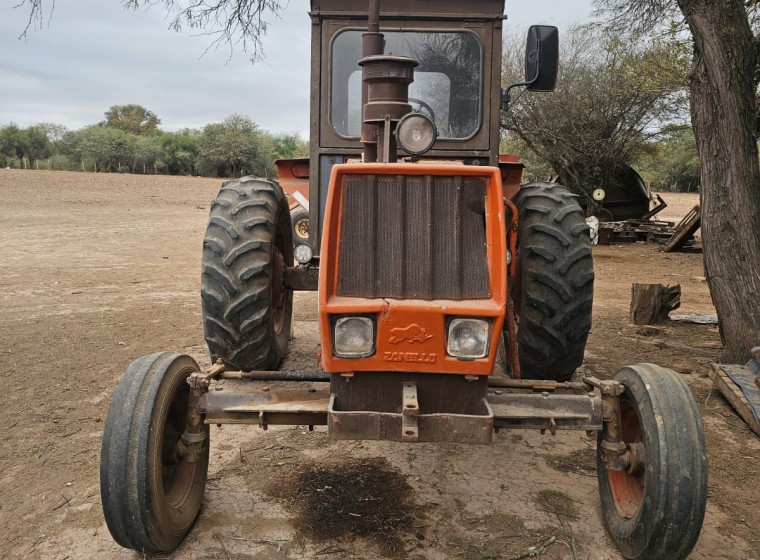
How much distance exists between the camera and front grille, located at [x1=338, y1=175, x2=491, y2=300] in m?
2.73

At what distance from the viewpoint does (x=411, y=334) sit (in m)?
2.64

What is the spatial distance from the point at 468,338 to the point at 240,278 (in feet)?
5.27

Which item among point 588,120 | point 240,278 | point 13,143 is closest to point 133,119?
point 13,143

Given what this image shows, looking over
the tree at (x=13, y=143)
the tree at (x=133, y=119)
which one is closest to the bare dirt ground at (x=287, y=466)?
the tree at (x=13, y=143)

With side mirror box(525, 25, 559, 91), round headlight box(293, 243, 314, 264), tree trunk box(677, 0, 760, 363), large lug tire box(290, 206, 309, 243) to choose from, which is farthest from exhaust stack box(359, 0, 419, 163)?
large lug tire box(290, 206, 309, 243)

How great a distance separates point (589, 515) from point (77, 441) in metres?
2.94

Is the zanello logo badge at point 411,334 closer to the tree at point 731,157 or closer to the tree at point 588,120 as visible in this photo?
the tree at point 731,157

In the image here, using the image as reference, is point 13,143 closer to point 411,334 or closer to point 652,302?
point 652,302

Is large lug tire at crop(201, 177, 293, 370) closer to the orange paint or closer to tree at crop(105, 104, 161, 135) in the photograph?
the orange paint

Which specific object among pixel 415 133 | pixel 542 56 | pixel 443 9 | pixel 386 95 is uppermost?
pixel 443 9

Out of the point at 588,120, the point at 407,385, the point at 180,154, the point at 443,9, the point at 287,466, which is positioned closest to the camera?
the point at 407,385

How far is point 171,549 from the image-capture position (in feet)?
9.37

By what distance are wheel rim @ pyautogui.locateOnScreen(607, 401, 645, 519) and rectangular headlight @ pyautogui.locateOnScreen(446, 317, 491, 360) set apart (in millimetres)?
832

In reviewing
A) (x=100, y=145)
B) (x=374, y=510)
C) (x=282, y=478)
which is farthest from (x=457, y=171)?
(x=100, y=145)
